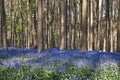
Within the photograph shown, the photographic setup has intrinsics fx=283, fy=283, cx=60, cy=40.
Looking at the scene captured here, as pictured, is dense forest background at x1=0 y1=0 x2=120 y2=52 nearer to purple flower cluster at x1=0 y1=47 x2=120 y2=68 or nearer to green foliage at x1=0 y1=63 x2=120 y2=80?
purple flower cluster at x1=0 y1=47 x2=120 y2=68

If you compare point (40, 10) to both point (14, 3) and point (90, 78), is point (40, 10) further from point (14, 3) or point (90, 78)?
point (14, 3)

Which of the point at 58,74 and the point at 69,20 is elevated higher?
the point at 69,20

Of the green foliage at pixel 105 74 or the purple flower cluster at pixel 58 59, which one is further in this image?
the purple flower cluster at pixel 58 59

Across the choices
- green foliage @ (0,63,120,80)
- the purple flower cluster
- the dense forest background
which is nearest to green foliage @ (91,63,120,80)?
green foliage @ (0,63,120,80)

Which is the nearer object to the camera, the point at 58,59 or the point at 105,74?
the point at 105,74

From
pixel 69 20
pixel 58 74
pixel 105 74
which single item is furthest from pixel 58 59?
pixel 69 20

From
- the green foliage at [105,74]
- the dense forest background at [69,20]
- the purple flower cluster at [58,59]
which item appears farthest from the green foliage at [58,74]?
the dense forest background at [69,20]

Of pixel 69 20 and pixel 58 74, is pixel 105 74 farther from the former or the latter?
pixel 69 20

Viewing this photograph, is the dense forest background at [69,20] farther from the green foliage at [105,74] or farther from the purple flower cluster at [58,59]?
the green foliage at [105,74]

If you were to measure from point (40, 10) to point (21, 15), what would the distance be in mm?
26822

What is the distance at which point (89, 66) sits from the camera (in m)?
8.77

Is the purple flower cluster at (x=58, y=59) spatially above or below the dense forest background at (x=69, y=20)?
below

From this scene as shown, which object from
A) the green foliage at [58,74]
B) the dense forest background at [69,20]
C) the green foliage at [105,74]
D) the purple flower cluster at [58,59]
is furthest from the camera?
the dense forest background at [69,20]

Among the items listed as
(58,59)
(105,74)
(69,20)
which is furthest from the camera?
(69,20)
